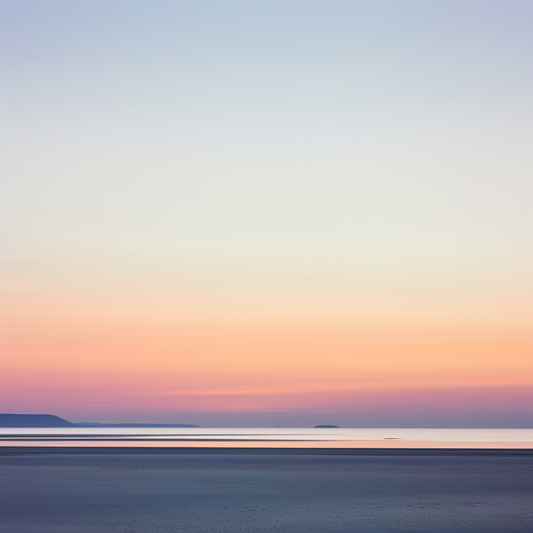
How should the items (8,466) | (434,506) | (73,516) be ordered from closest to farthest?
(73,516), (434,506), (8,466)

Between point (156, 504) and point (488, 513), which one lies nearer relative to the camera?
point (488, 513)

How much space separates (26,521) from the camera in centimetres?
2398

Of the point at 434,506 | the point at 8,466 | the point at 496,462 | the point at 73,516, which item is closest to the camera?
the point at 73,516

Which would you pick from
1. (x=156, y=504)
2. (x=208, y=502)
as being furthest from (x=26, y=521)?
(x=208, y=502)

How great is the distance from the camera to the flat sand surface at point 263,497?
78.4 ft

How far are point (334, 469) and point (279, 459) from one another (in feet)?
40.6

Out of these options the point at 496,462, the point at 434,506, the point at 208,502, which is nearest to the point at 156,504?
the point at 208,502

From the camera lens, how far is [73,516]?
25438mm

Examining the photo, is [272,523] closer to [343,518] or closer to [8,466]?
[343,518]

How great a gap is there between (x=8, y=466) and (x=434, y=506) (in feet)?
100

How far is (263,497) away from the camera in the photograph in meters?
31.9

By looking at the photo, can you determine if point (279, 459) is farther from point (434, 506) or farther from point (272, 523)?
point (272, 523)

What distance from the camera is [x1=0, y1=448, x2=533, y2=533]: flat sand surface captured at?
23.9m

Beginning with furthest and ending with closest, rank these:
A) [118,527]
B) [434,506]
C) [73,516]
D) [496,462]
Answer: [496,462] < [434,506] < [73,516] < [118,527]
